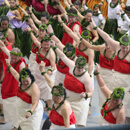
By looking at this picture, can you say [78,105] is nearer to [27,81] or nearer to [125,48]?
[27,81]

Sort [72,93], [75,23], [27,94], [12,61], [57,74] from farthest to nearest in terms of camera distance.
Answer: [75,23] → [57,74] → [12,61] → [72,93] → [27,94]

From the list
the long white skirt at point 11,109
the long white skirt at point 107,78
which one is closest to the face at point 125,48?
the long white skirt at point 107,78

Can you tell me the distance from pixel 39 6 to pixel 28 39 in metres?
0.98

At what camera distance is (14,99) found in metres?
4.80

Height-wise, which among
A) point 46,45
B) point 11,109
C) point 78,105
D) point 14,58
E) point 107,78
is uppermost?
point 46,45

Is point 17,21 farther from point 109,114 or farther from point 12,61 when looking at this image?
point 109,114

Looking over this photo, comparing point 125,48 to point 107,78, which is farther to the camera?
point 107,78

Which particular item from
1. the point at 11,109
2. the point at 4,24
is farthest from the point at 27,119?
the point at 4,24

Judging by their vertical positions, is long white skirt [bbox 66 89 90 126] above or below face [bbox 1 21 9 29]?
below

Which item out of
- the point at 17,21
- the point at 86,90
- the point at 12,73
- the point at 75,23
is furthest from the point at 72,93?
the point at 17,21

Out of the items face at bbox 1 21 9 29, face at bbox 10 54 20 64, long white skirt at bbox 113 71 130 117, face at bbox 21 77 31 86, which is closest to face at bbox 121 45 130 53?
long white skirt at bbox 113 71 130 117

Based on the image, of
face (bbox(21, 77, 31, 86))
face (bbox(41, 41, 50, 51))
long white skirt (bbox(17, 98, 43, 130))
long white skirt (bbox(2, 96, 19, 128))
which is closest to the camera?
face (bbox(21, 77, 31, 86))

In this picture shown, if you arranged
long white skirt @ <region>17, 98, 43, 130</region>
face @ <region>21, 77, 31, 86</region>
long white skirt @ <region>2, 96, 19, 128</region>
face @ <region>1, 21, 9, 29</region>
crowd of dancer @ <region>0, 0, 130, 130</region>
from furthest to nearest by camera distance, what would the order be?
face @ <region>1, 21, 9, 29</region> < long white skirt @ <region>2, 96, 19, 128</region> < long white skirt @ <region>17, 98, 43, 130</region> < face @ <region>21, 77, 31, 86</region> < crowd of dancer @ <region>0, 0, 130, 130</region>

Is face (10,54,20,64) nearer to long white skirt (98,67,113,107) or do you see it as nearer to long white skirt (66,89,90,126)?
long white skirt (66,89,90,126)
